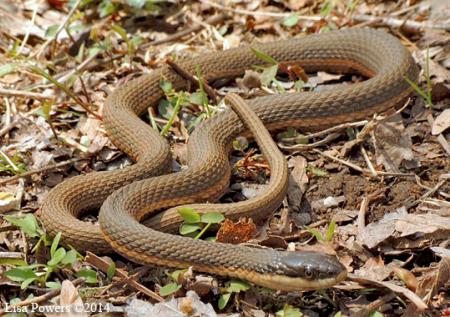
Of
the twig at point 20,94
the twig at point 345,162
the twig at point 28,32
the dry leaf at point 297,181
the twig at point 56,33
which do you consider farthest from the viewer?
the twig at point 28,32

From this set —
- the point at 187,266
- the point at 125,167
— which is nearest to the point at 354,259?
the point at 187,266

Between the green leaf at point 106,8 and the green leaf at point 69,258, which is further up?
the green leaf at point 106,8

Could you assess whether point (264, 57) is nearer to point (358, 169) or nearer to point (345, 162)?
point (345, 162)

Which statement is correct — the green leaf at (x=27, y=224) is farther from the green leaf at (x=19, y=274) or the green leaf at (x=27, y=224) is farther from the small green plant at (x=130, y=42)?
the small green plant at (x=130, y=42)

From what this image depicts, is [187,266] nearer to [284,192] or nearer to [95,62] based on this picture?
[284,192]

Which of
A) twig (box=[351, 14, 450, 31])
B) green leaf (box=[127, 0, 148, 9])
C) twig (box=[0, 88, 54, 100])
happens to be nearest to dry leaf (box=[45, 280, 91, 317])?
twig (box=[0, 88, 54, 100])

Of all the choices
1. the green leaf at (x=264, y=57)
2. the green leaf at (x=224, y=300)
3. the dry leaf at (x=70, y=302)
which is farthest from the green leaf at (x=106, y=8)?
the green leaf at (x=224, y=300)

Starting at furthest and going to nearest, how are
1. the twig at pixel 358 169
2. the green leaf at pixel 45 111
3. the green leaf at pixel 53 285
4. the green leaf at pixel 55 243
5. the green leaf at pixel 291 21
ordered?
1. the green leaf at pixel 291 21
2. the green leaf at pixel 45 111
3. the twig at pixel 358 169
4. the green leaf at pixel 55 243
5. the green leaf at pixel 53 285
